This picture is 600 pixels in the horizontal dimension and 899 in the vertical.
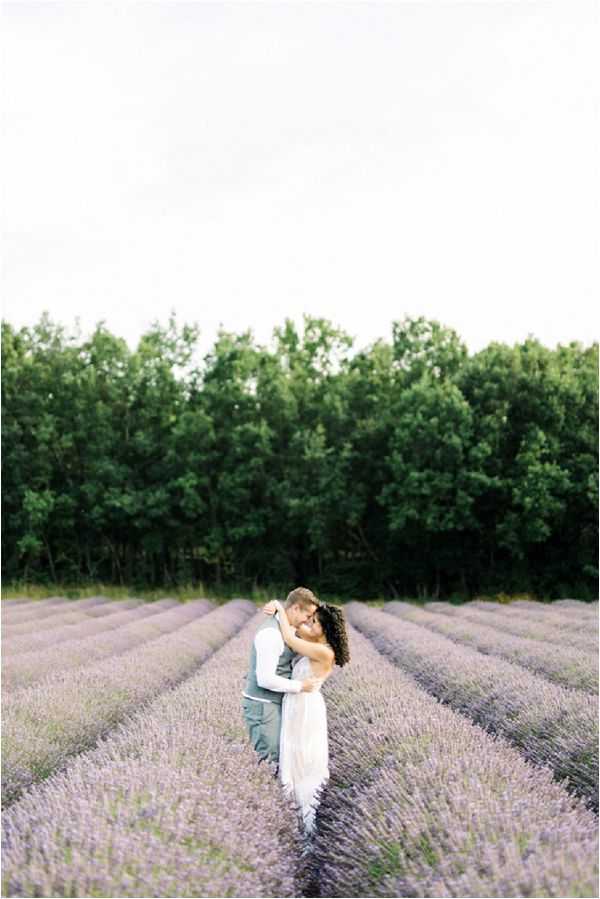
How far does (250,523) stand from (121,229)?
1809cm

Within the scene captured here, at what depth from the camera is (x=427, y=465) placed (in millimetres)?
21266

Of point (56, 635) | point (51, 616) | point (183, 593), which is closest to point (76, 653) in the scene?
point (56, 635)

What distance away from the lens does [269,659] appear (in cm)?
382

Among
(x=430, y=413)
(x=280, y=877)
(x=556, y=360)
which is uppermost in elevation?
(x=556, y=360)

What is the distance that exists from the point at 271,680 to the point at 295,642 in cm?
23

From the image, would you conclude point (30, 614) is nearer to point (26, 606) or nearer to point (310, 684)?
point (26, 606)

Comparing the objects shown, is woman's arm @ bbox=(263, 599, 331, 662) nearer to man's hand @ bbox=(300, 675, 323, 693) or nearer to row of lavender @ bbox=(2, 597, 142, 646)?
man's hand @ bbox=(300, 675, 323, 693)

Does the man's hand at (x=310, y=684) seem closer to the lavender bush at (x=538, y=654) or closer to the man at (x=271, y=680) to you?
the man at (x=271, y=680)

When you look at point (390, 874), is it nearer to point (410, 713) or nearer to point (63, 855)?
point (63, 855)

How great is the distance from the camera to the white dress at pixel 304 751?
3.73m

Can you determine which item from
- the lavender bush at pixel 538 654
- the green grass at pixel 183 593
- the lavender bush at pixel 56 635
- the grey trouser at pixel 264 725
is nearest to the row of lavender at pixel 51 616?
the lavender bush at pixel 56 635

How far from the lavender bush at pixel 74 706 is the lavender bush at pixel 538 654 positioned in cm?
289

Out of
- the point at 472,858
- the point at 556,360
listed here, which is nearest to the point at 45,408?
the point at 556,360

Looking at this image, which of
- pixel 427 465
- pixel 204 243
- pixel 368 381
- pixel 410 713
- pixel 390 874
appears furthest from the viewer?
pixel 368 381
